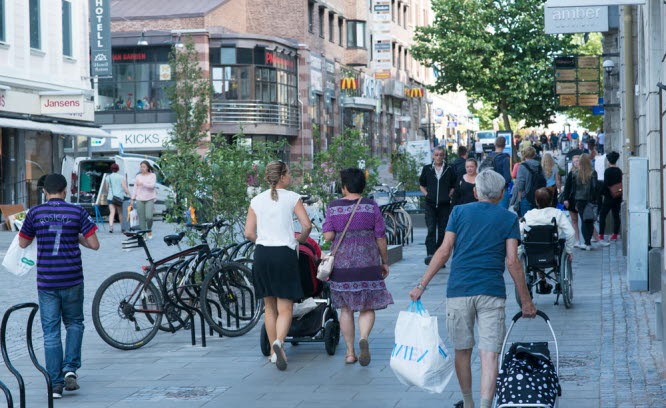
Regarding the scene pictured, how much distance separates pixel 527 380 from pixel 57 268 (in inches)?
152

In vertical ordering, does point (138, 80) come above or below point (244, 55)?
below

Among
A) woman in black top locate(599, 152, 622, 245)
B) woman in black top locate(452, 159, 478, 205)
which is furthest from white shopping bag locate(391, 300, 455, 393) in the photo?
woman in black top locate(599, 152, 622, 245)

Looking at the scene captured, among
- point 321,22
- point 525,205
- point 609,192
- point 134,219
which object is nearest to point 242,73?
point 321,22

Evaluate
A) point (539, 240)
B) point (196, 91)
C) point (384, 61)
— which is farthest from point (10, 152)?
point (384, 61)

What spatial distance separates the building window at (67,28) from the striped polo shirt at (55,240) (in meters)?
28.3

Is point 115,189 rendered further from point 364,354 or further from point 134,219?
point 364,354

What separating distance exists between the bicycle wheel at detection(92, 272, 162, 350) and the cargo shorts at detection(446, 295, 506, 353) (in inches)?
159

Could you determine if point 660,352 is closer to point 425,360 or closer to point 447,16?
point 425,360

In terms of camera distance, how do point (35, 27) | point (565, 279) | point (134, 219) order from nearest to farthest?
point (565, 279) → point (134, 219) → point (35, 27)

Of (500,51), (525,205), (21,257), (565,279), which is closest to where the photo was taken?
(21,257)

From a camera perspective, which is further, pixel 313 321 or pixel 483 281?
pixel 313 321

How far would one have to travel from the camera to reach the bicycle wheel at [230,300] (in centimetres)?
998

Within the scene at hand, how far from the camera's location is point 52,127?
106ft

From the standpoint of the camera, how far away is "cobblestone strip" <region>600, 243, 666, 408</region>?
7184 millimetres
